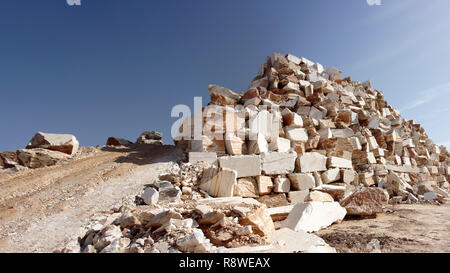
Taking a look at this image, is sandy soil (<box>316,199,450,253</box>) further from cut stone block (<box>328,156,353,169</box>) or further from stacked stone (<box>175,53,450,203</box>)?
cut stone block (<box>328,156,353,169</box>)

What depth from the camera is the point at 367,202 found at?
5.07 metres

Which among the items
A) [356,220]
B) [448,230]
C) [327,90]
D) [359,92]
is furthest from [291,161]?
[359,92]

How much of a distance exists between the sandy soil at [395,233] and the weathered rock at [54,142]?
25.6 ft

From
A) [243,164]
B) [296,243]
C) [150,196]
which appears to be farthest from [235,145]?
[296,243]

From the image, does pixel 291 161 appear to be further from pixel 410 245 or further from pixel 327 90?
pixel 327 90

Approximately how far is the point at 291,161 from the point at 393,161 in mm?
6942

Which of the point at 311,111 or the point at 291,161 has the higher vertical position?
the point at 311,111

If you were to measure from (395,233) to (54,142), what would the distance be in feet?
30.6

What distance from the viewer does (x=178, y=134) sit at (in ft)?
24.9

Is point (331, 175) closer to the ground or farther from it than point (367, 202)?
farther from it

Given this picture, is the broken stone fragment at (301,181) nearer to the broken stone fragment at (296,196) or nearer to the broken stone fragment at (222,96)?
the broken stone fragment at (296,196)

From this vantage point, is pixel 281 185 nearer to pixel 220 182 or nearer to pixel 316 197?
pixel 316 197

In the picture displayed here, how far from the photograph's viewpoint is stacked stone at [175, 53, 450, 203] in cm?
596

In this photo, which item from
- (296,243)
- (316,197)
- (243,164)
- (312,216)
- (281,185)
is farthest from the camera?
(281,185)
